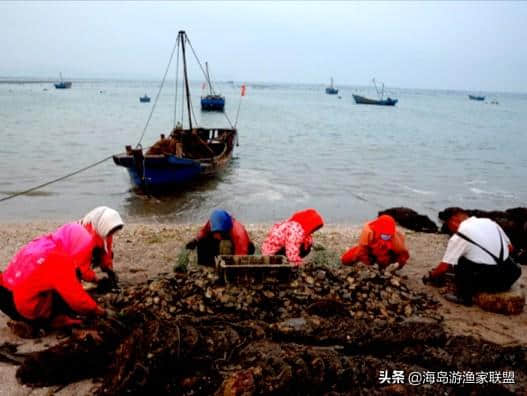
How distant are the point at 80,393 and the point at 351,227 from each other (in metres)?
8.57

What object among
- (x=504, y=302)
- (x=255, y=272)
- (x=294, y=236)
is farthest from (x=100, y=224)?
(x=504, y=302)

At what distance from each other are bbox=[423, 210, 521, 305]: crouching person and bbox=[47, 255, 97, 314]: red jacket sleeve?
4034mm

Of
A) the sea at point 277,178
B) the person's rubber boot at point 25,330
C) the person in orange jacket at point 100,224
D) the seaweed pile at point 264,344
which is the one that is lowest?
the sea at point 277,178

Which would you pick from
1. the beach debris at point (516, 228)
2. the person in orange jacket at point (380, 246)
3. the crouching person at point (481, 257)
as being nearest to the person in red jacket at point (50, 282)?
the person in orange jacket at point (380, 246)

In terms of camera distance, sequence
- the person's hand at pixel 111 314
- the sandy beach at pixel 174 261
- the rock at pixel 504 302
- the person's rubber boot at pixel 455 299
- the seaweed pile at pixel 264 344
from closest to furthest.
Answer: the seaweed pile at pixel 264 344 → the person's hand at pixel 111 314 → the sandy beach at pixel 174 261 → the rock at pixel 504 302 → the person's rubber boot at pixel 455 299

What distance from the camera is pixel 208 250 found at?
20.5 feet

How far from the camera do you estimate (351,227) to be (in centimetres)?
1112

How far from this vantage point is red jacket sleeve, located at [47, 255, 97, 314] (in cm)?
384

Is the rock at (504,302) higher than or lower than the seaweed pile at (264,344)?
lower

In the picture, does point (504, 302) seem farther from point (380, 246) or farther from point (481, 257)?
point (380, 246)

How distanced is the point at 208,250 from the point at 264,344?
279 cm

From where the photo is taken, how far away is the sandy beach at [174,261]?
4117 millimetres

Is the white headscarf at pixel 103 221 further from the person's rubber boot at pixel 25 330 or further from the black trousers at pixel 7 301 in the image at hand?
the person's rubber boot at pixel 25 330

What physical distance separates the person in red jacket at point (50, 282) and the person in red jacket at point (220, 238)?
187 cm
